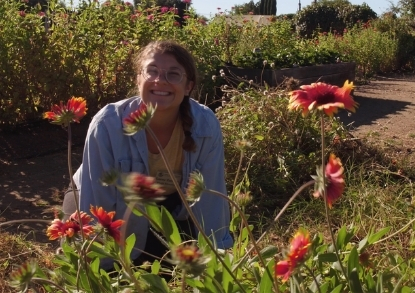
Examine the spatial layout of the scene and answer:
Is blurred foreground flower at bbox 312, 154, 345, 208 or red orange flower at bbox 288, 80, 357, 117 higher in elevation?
red orange flower at bbox 288, 80, 357, 117

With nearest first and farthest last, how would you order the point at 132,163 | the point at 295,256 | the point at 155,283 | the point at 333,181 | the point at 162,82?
the point at 295,256
the point at 333,181
the point at 155,283
the point at 162,82
the point at 132,163

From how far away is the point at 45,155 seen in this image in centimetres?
578

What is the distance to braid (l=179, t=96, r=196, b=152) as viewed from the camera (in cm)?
287

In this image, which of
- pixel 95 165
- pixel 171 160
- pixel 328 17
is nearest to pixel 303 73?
pixel 171 160

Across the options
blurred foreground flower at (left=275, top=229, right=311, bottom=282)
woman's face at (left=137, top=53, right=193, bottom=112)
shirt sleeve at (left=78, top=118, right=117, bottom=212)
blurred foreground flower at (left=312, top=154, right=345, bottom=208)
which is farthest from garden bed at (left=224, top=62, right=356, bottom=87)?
blurred foreground flower at (left=275, top=229, right=311, bottom=282)

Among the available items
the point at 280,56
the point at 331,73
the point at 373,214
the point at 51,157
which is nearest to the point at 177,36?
the point at 280,56

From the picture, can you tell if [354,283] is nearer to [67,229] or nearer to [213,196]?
[67,229]

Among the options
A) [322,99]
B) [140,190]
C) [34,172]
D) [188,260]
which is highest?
[322,99]

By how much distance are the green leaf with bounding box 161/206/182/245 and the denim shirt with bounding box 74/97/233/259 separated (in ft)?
2.93

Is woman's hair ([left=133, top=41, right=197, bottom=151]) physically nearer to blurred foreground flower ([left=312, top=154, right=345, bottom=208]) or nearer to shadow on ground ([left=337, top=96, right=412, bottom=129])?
blurred foreground flower ([left=312, top=154, right=345, bottom=208])

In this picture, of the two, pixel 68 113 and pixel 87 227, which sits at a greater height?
pixel 68 113

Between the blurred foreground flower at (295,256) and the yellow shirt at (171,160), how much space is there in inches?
62.4

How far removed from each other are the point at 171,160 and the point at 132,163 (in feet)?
0.75

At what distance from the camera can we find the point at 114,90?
6.73 meters
